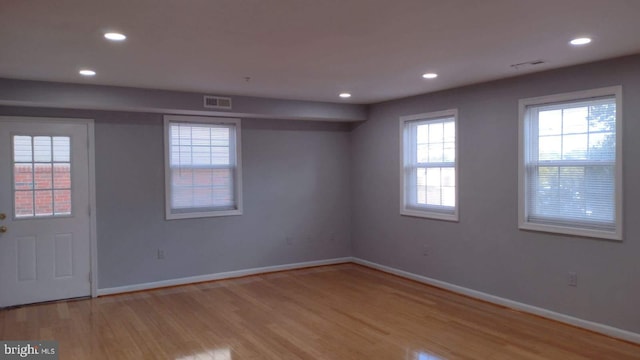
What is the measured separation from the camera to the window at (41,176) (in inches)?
200

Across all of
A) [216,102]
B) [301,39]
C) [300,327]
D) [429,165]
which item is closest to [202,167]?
[216,102]

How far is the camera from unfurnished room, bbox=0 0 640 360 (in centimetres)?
325

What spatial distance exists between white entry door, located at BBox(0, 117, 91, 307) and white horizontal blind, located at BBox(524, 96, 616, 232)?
4.80 meters

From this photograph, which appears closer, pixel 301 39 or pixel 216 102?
pixel 301 39

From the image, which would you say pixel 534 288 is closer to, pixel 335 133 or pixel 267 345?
pixel 267 345

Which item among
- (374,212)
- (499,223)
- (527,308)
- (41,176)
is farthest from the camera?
(374,212)

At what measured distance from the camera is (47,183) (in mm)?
5223

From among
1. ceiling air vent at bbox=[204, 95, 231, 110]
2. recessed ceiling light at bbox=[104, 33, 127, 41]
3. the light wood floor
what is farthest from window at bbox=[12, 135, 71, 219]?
recessed ceiling light at bbox=[104, 33, 127, 41]

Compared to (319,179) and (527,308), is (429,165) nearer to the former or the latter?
(319,179)

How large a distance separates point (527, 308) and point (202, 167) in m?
4.10

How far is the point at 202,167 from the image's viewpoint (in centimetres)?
616

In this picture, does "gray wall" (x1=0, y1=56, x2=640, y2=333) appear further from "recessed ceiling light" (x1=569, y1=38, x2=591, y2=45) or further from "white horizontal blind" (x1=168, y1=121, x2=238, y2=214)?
"recessed ceiling light" (x1=569, y1=38, x2=591, y2=45)

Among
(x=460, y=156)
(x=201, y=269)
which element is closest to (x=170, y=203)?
(x=201, y=269)

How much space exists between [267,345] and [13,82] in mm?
3466
